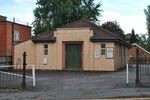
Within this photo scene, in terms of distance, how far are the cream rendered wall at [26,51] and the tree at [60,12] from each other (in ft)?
96.1

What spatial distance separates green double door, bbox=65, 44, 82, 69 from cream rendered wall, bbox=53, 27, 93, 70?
0.57m

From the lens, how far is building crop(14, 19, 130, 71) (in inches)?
1758

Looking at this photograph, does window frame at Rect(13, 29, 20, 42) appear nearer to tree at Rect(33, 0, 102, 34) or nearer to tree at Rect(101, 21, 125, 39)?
tree at Rect(33, 0, 102, 34)

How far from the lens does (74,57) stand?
45.5m

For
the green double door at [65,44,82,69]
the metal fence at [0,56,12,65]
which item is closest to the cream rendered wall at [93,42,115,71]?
the green double door at [65,44,82,69]

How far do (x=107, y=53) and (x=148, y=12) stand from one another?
3066 centimetres

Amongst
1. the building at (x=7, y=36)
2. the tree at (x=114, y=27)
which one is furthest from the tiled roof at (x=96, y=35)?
the tree at (x=114, y=27)

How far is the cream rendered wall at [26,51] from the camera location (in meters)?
47.1

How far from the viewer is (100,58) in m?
44.7

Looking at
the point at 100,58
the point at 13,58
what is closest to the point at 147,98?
the point at 100,58

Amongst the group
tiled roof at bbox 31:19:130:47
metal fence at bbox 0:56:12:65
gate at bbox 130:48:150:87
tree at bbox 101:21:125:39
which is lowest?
gate at bbox 130:48:150:87

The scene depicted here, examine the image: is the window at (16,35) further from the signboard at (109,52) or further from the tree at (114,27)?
the tree at (114,27)

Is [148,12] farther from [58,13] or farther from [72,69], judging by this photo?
[72,69]

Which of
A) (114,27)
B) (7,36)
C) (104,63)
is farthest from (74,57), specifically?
(114,27)
